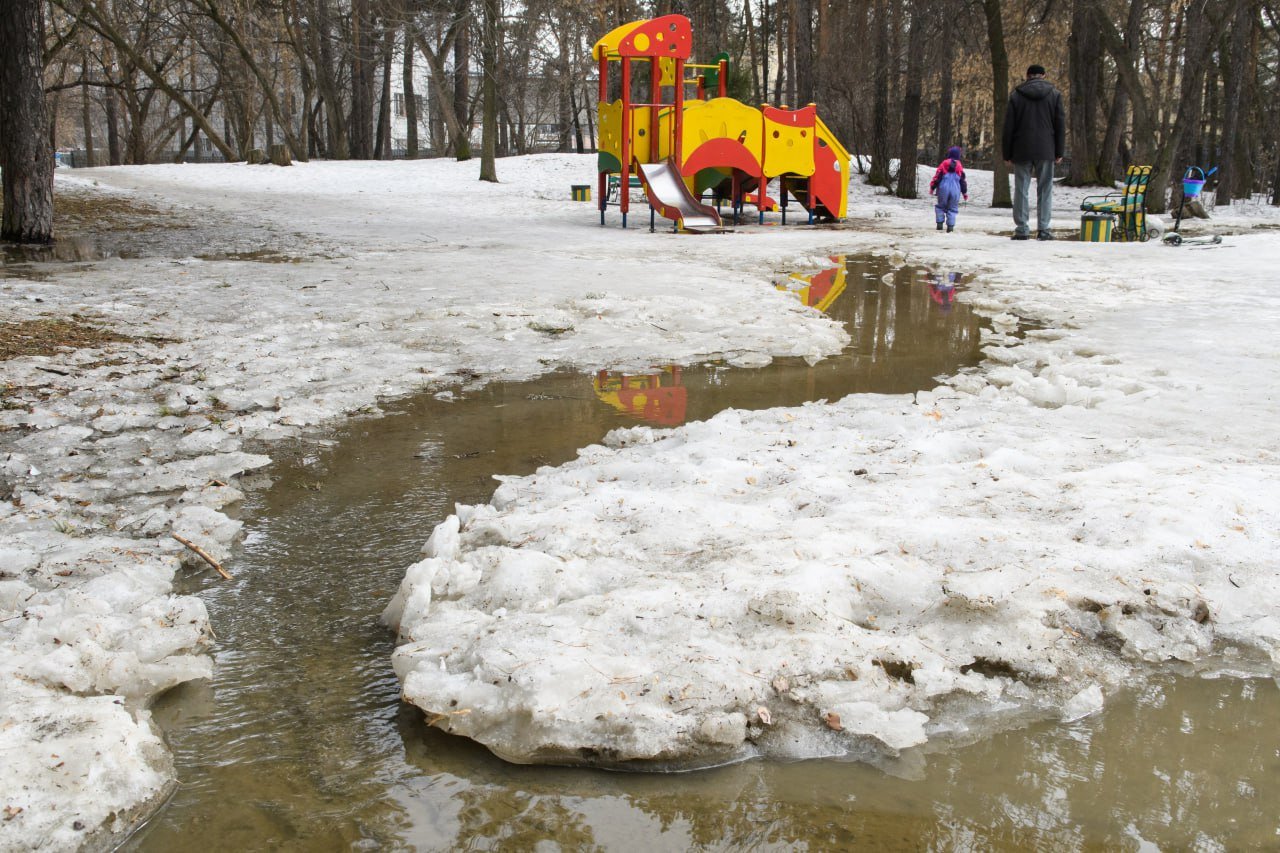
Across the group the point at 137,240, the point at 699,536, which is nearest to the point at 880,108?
the point at 137,240

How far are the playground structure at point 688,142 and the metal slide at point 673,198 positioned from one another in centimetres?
1

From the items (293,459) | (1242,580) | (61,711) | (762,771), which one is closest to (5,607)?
(61,711)

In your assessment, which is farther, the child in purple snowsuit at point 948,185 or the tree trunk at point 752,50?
the tree trunk at point 752,50

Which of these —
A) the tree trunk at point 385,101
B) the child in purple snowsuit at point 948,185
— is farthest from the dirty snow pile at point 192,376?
the tree trunk at point 385,101

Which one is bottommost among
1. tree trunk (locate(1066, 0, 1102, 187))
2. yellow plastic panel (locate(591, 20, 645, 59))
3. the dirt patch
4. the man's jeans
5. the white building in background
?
the dirt patch

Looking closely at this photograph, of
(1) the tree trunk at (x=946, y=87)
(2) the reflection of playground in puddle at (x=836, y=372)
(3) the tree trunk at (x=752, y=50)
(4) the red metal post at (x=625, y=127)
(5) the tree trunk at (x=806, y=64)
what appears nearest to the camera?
(2) the reflection of playground in puddle at (x=836, y=372)

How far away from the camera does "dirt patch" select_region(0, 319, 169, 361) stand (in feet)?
18.3

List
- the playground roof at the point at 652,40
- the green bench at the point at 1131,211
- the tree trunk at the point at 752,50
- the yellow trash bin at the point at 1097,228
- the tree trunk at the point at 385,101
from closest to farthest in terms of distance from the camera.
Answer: the yellow trash bin at the point at 1097,228 → the green bench at the point at 1131,211 → the playground roof at the point at 652,40 → the tree trunk at the point at 752,50 → the tree trunk at the point at 385,101

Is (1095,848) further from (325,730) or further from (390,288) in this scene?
(390,288)

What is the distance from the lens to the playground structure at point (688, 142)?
1345cm

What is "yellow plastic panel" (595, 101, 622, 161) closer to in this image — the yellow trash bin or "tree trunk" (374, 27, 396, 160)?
the yellow trash bin

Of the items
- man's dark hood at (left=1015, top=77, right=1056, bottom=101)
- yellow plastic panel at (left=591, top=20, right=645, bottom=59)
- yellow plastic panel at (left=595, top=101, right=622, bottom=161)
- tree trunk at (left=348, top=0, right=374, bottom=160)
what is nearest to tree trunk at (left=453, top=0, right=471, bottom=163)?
tree trunk at (left=348, top=0, right=374, bottom=160)

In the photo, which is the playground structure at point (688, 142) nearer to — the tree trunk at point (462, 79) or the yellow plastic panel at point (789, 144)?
the yellow plastic panel at point (789, 144)

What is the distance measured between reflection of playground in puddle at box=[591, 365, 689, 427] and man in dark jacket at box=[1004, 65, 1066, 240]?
842 centimetres
